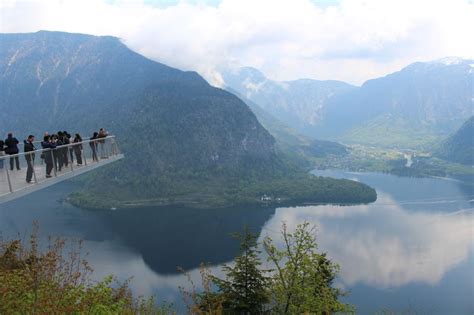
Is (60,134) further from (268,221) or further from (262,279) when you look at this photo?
(268,221)

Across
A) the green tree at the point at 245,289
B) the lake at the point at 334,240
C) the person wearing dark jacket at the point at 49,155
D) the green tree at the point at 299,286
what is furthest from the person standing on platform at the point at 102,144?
the lake at the point at 334,240

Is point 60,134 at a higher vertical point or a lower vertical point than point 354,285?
higher

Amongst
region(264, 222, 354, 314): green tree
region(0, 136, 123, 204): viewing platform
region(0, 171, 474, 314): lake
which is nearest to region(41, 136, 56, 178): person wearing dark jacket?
region(0, 136, 123, 204): viewing platform

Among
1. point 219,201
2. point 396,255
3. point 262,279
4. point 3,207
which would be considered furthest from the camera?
point 219,201

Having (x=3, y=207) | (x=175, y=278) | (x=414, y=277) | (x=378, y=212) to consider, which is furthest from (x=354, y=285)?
(x=3, y=207)

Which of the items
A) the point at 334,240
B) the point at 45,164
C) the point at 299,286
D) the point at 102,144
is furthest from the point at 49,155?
the point at 334,240

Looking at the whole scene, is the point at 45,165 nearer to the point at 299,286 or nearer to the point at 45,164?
the point at 45,164
